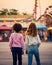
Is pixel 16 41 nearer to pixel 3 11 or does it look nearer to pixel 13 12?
pixel 13 12

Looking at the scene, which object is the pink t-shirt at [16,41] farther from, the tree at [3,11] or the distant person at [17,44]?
the tree at [3,11]

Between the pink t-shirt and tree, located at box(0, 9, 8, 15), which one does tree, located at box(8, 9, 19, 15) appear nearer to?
tree, located at box(0, 9, 8, 15)

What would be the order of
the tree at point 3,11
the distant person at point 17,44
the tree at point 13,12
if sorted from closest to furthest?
the distant person at point 17,44 → the tree at point 13,12 → the tree at point 3,11

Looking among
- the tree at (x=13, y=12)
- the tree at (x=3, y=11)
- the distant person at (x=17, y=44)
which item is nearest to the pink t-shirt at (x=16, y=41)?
the distant person at (x=17, y=44)

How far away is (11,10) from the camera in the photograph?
52.8 m

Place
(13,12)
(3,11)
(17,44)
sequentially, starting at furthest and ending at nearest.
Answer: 1. (3,11)
2. (13,12)
3. (17,44)

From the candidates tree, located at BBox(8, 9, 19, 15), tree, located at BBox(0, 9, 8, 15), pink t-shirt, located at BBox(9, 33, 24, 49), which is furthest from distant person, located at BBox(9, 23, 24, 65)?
tree, located at BBox(0, 9, 8, 15)

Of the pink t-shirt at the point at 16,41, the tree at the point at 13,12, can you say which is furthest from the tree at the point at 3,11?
the pink t-shirt at the point at 16,41

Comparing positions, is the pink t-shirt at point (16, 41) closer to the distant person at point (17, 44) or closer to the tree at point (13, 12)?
the distant person at point (17, 44)

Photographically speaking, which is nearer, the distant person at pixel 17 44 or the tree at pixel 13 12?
the distant person at pixel 17 44

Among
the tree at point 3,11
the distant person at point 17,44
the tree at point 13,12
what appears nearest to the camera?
the distant person at point 17,44

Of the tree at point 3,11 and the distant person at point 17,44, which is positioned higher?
the distant person at point 17,44

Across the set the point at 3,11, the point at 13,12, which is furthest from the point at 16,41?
the point at 3,11

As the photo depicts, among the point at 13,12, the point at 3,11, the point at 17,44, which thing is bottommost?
the point at 13,12
